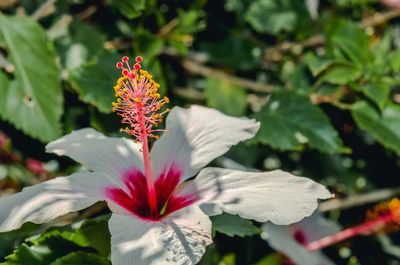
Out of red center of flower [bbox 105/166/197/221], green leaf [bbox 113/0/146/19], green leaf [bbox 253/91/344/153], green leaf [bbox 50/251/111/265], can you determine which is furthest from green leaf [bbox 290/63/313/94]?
green leaf [bbox 50/251/111/265]

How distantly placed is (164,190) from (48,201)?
0.30 meters

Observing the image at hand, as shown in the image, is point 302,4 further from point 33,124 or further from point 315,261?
point 33,124

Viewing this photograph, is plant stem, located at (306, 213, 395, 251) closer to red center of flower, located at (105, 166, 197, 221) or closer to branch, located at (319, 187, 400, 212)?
branch, located at (319, 187, 400, 212)

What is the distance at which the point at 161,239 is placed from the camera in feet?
2.77

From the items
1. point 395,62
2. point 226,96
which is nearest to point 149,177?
point 226,96

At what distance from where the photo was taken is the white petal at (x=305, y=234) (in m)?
1.42

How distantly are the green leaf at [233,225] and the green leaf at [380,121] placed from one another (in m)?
0.65

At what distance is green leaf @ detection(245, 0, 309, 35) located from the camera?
5.88ft

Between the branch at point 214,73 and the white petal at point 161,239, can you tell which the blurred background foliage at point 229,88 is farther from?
the white petal at point 161,239

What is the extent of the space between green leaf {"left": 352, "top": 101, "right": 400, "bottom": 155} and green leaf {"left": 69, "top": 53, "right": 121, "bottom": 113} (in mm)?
842

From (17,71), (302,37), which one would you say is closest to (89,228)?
(17,71)

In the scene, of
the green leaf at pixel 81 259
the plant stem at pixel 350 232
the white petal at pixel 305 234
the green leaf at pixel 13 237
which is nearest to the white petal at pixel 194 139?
the green leaf at pixel 81 259

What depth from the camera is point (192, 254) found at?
0.82m

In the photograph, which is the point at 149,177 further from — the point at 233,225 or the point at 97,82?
the point at 97,82
